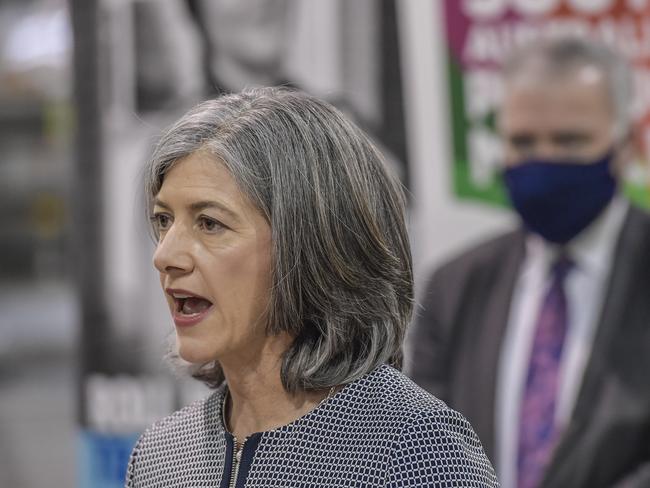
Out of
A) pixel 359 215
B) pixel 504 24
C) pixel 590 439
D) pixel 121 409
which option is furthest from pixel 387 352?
pixel 121 409

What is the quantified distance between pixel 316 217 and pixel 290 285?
0.10 m

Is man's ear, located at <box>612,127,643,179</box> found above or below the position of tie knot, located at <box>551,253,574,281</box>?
above

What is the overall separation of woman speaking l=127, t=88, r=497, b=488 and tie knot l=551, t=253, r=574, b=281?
5.94ft

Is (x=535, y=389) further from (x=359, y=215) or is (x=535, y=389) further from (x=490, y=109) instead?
(x=359, y=215)

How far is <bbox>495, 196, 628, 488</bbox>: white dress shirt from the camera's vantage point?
130 inches

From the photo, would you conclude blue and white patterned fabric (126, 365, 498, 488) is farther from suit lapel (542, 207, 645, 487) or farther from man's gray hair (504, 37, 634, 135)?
man's gray hair (504, 37, 634, 135)

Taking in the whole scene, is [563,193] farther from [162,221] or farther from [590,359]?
[162,221]

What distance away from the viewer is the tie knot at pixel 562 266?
132 inches

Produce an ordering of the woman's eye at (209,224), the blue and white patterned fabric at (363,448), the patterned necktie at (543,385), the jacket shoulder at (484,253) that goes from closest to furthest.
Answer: the blue and white patterned fabric at (363,448) < the woman's eye at (209,224) < the patterned necktie at (543,385) < the jacket shoulder at (484,253)

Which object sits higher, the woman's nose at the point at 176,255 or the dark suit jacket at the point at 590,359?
the woman's nose at the point at 176,255

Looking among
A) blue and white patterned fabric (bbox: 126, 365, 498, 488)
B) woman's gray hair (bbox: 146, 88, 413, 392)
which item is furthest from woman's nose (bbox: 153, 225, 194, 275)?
blue and white patterned fabric (bbox: 126, 365, 498, 488)

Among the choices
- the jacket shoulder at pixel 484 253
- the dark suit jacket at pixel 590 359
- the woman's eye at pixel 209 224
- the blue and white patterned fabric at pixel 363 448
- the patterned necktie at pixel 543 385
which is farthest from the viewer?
the jacket shoulder at pixel 484 253

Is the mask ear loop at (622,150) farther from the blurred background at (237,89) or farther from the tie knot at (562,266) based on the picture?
the tie knot at (562,266)

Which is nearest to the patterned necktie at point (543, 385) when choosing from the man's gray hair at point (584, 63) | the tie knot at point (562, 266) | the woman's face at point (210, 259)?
Answer: the tie knot at point (562, 266)
